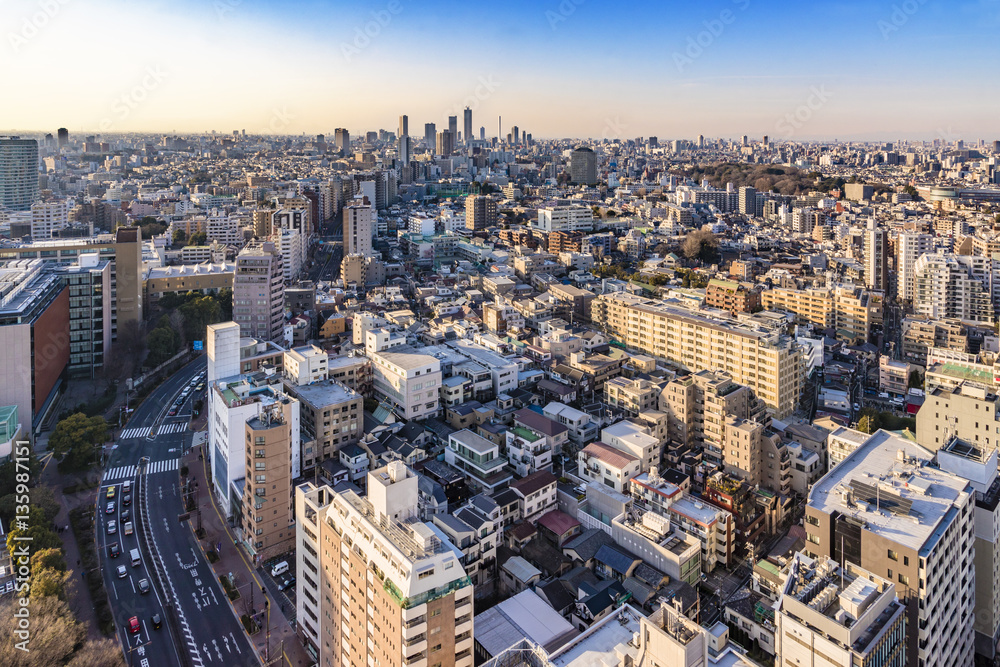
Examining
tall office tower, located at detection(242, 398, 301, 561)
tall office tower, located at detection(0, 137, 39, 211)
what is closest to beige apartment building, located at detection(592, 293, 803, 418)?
tall office tower, located at detection(242, 398, 301, 561)

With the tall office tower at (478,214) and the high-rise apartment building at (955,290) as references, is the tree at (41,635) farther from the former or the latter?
the tall office tower at (478,214)

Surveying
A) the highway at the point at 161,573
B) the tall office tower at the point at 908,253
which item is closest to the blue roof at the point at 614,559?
the highway at the point at 161,573

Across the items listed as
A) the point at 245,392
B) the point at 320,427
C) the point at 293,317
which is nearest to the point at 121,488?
the point at 245,392

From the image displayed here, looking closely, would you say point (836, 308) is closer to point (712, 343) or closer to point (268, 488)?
point (712, 343)

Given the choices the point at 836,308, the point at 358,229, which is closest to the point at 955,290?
the point at 836,308

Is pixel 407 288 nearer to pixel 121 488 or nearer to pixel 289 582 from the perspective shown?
pixel 121 488

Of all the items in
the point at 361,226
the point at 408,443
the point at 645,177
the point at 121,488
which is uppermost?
the point at 645,177
